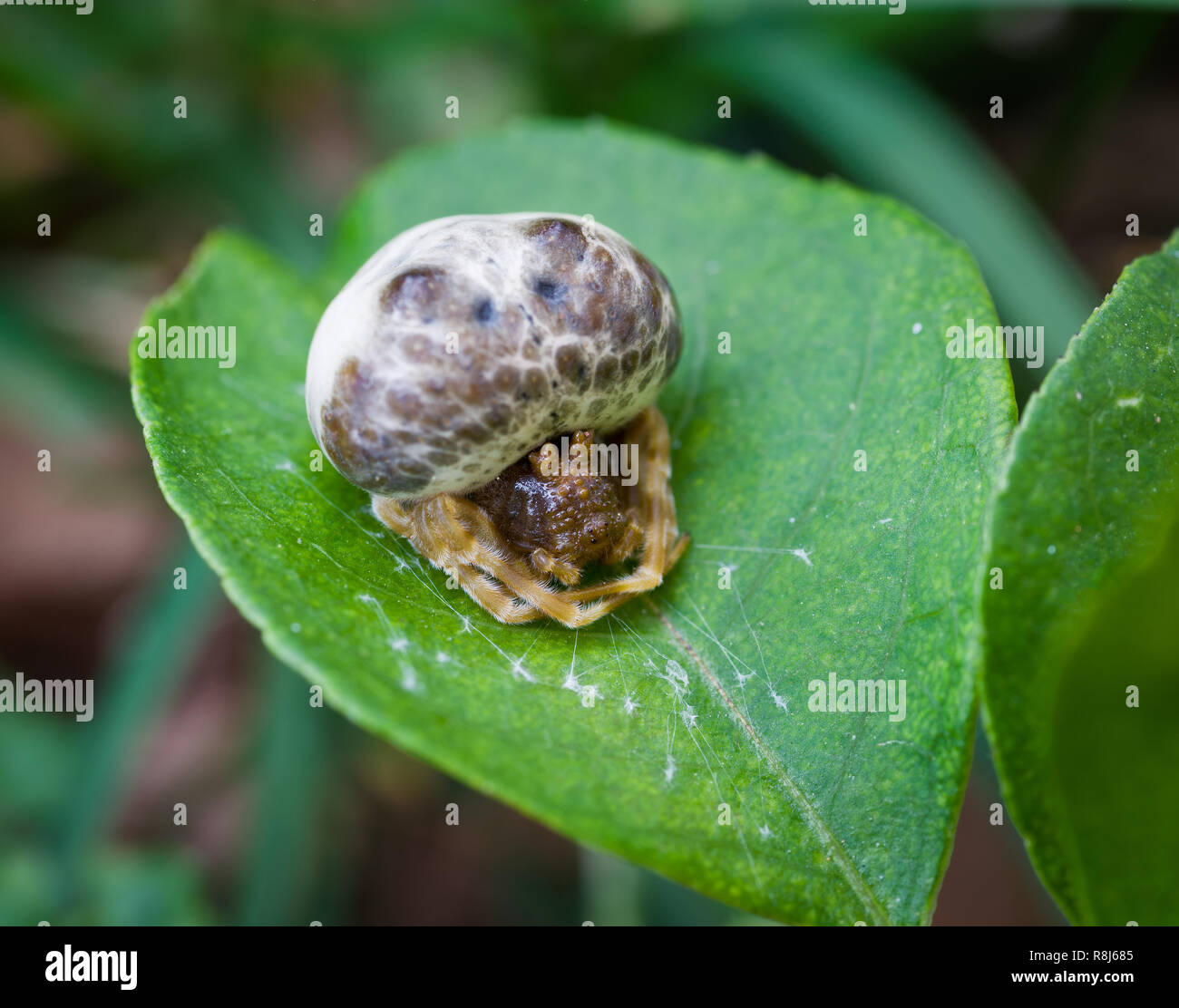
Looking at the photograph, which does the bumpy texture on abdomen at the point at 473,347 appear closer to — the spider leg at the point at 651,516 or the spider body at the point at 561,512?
the spider body at the point at 561,512

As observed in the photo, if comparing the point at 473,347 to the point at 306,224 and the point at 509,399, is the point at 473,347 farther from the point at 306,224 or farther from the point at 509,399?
the point at 306,224

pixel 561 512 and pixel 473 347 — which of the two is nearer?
pixel 473 347

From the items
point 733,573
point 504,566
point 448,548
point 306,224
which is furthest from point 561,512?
point 306,224

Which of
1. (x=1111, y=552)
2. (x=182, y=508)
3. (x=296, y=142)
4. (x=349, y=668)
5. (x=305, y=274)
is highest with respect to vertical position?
(x=296, y=142)

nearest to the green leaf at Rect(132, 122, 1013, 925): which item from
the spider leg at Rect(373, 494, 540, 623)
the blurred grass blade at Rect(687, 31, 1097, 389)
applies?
the spider leg at Rect(373, 494, 540, 623)

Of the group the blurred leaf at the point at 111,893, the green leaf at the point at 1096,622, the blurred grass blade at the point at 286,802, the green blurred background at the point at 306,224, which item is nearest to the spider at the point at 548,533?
the green leaf at the point at 1096,622
